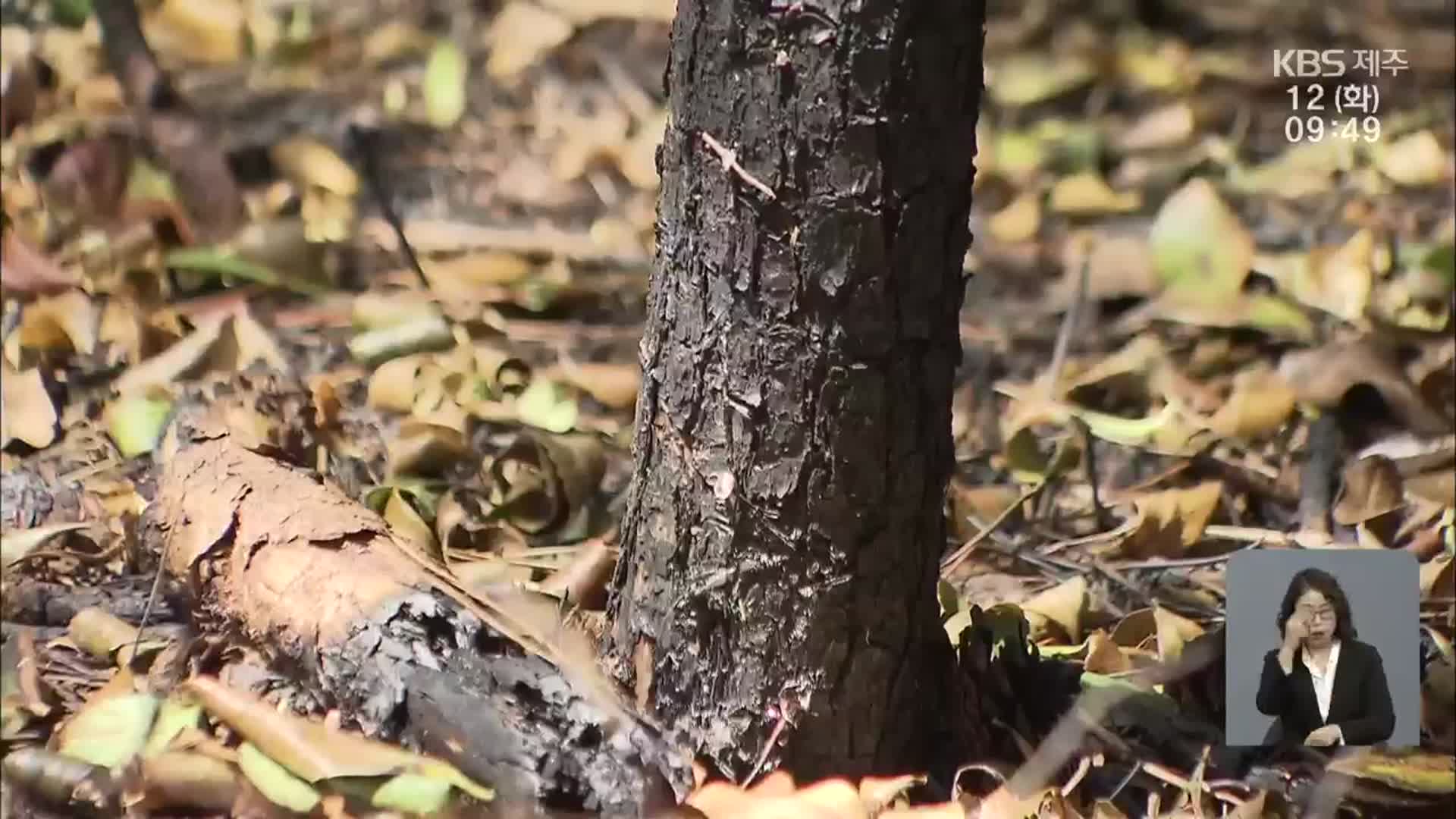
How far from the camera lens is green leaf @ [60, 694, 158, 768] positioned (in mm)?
978

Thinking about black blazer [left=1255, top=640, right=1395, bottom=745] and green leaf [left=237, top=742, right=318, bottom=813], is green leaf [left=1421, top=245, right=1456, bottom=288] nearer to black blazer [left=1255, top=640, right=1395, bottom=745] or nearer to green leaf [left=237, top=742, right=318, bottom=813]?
black blazer [left=1255, top=640, right=1395, bottom=745]

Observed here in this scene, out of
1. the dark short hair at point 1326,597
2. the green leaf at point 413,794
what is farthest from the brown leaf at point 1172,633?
the green leaf at point 413,794

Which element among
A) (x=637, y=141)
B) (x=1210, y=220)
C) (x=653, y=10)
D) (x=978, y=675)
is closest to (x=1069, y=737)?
(x=978, y=675)

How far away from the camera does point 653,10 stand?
254 centimetres

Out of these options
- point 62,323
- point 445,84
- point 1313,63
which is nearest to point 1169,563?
point 1313,63

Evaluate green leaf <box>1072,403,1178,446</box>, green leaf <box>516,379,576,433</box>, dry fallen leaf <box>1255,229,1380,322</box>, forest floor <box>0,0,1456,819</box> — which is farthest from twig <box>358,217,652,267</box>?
dry fallen leaf <box>1255,229,1380,322</box>

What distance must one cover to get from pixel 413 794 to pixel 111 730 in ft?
0.76

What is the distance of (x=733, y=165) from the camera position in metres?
0.86

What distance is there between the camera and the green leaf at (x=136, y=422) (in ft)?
4.55

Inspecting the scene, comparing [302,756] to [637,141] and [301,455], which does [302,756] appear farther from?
[637,141]

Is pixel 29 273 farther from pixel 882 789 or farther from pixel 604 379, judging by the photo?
pixel 882 789

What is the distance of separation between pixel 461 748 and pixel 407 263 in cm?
108

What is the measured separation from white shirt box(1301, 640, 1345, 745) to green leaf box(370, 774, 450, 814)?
49 centimetres

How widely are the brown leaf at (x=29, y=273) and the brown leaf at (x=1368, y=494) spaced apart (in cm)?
123
